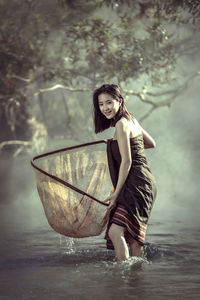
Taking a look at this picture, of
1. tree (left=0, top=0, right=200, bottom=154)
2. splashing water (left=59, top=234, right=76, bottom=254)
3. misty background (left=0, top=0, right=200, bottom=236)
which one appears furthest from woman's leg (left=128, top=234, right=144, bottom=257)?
tree (left=0, top=0, right=200, bottom=154)

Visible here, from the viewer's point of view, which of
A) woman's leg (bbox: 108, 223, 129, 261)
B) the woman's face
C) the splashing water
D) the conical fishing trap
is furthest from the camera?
the splashing water

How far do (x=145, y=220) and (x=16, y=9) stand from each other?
15.5 m

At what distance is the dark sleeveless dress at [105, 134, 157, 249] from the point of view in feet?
19.1

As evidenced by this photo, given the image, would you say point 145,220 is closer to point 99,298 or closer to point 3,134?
point 99,298

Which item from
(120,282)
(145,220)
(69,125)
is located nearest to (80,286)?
(120,282)

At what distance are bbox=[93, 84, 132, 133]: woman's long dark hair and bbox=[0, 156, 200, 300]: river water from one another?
133 centimetres

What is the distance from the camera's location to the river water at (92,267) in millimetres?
5137

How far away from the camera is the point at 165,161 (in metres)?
20.8

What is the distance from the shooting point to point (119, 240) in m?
5.73

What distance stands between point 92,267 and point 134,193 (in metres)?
1.01

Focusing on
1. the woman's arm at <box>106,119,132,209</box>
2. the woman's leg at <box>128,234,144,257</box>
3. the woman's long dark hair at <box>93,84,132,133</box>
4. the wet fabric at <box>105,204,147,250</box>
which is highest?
the woman's long dark hair at <box>93,84,132,133</box>

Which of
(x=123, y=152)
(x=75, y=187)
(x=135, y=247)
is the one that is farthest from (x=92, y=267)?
(x=123, y=152)

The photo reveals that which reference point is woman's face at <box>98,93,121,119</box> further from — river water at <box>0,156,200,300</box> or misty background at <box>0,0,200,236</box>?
misty background at <box>0,0,200,236</box>

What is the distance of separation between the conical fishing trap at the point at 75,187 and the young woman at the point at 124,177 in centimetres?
24
